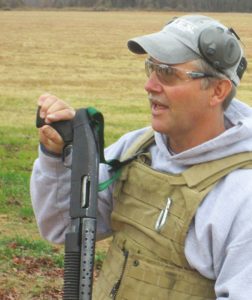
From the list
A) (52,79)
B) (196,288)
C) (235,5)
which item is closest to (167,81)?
(196,288)

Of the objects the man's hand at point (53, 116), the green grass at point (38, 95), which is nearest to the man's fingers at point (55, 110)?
the man's hand at point (53, 116)

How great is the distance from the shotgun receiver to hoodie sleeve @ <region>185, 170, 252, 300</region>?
0.34 m

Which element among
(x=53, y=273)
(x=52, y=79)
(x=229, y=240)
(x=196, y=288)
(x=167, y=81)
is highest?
(x=167, y=81)

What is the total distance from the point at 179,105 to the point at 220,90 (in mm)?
152

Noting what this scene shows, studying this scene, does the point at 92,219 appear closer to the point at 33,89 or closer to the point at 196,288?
the point at 196,288

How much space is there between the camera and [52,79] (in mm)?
25047

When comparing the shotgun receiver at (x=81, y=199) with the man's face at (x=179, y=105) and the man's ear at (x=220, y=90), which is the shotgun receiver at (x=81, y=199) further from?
the man's ear at (x=220, y=90)

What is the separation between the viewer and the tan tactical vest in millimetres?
2613

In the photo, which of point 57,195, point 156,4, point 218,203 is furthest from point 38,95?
point 156,4

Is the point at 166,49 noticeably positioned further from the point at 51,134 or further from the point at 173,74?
the point at 51,134

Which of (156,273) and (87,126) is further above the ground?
(87,126)

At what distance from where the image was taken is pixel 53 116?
9.18 feet

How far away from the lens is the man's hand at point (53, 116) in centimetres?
281

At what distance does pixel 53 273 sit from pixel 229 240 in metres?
4.12
